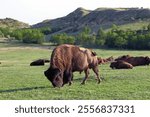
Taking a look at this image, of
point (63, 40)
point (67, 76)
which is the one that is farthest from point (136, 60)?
point (63, 40)

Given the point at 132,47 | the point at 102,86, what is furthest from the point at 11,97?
the point at 132,47

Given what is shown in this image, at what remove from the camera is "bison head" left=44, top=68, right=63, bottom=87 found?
62.0 ft

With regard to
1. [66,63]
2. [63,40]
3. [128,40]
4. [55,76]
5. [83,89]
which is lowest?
[63,40]

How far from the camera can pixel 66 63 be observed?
1969 cm

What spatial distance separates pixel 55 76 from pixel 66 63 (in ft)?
3.44

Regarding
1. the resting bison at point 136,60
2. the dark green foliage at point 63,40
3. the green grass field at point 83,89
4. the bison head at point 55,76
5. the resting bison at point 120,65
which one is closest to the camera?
the green grass field at point 83,89

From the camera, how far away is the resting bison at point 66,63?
19.0 meters

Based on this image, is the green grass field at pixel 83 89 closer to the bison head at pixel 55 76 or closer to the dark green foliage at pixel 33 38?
the bison head at pixel 55 76

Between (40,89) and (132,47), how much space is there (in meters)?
67.4

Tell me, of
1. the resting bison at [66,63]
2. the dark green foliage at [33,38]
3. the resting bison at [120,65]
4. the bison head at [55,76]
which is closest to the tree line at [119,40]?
the dark green foliage at [33,38]

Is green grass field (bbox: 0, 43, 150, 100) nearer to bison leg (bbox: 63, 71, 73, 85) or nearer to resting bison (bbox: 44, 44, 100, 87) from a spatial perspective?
bison leg (bbox: 63, 71, 73, 85)

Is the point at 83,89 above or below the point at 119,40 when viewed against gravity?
above

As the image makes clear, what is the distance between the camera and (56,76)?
62.2 feet

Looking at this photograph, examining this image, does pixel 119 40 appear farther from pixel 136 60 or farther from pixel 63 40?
pixel 136 60
